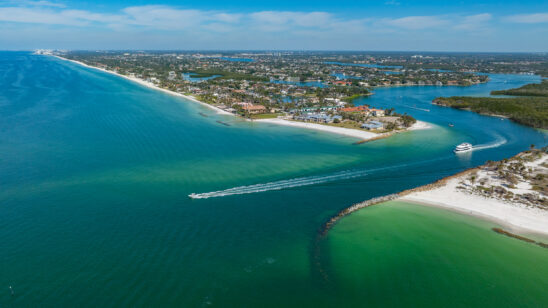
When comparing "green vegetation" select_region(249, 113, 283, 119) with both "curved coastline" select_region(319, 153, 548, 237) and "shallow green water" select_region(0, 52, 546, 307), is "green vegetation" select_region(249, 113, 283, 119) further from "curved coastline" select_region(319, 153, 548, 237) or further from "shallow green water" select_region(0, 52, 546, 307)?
"curved coastline" select_region(319, 153, 548, 237)

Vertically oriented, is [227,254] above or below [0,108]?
below

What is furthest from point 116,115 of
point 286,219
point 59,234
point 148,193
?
point 286,219

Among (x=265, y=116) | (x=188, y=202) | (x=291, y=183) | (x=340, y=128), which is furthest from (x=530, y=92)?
(x=188, y=202)

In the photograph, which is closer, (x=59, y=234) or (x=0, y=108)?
(x=59, y=234)

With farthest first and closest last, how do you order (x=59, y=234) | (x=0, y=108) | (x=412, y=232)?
(x=0, y=108)
(x=412, y=232)
(x=59, y=234)

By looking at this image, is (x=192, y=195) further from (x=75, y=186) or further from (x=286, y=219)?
(x=75, y=186)

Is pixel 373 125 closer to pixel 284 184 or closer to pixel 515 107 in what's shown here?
pixel 284 184

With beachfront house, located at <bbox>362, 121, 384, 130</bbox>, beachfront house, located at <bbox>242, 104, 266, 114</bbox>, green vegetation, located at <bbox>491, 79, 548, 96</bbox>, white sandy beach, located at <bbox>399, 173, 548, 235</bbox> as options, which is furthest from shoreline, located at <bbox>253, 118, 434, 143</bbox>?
green vegetation, located at <bbox>491, 79, 548, 96</bbox>
